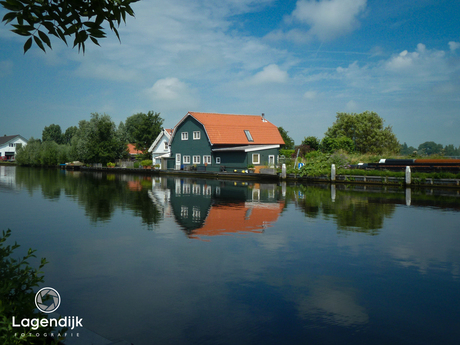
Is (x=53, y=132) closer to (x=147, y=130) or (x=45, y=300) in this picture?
(x=147, y=130)

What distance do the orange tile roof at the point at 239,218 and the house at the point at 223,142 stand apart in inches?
1151

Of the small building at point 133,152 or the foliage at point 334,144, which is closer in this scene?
the foliage at point 334,144

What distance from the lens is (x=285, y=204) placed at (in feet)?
71.3

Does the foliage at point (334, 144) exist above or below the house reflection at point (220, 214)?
A: above

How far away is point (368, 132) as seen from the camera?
3019 inches

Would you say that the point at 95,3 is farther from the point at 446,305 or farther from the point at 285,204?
the point at 285,204

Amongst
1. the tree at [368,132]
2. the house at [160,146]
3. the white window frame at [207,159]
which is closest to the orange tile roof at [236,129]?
the white window frame at [207,159]

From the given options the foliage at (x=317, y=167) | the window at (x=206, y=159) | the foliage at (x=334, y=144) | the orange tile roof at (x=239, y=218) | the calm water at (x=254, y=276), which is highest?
the foliage at (x=334, y=144)

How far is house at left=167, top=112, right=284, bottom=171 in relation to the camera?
5228cm

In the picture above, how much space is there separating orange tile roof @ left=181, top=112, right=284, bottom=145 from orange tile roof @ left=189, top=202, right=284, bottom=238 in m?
34.0

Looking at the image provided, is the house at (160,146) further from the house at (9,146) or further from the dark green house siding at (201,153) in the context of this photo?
the house at (9,146)

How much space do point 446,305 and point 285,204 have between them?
48.8 ft

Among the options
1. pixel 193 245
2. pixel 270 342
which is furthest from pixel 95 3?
pixel 193 245

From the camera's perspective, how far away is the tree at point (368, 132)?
75062 millimetres
